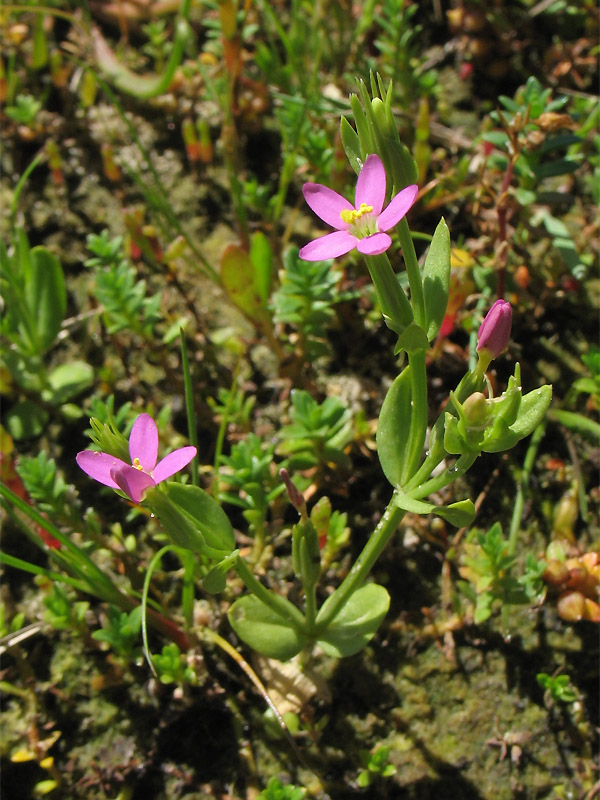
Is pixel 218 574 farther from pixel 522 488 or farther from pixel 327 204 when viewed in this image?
pixel 522 488

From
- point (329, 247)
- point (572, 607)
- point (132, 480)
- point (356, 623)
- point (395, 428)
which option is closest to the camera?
point (132, 480)

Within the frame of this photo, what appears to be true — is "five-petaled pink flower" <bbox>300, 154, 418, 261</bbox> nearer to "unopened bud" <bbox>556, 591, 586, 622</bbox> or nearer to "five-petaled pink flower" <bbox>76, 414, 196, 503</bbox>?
"five-petaled pink flower" <bbox>76, 414, 196, 503</bbox>

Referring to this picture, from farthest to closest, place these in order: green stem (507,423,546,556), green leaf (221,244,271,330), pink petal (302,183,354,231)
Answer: green leaf (221,244,271,330)
green stem (507,423,546,556)
pink petal (302,183,354,231)

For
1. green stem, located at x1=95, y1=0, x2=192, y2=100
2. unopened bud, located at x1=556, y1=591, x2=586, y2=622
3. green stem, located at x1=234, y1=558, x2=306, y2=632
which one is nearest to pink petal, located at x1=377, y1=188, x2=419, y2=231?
green stem, located at x1=234, y1=558, x2=306, y2=632

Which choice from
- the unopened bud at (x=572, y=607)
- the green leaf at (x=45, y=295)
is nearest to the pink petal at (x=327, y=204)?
the unopened bud at (x=572, y=607)

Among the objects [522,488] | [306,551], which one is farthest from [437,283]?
[522,488]

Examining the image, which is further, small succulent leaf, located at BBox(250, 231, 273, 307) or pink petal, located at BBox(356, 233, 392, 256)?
small succulent leaf, located at BBox(250, 231, 273, 307)

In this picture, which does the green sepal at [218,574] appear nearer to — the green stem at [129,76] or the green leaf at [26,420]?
the green leaf at [26,420]
